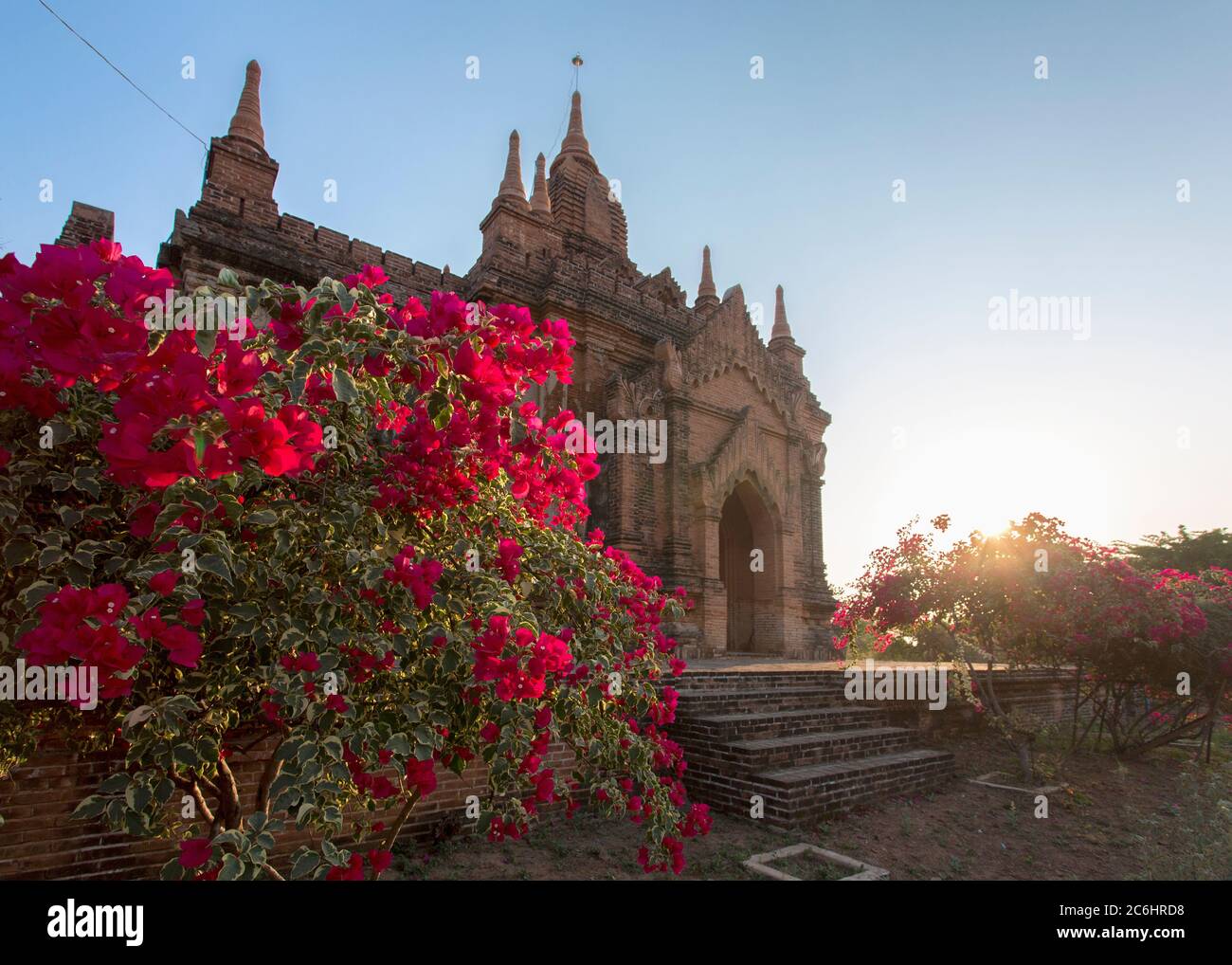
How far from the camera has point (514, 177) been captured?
13.6 meters

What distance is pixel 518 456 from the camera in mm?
3252

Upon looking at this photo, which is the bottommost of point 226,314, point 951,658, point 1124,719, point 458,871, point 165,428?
point 1124,719

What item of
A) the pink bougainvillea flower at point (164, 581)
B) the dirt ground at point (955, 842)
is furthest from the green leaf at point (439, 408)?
the dirt ground at point (955, 842)

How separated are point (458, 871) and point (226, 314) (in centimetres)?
442

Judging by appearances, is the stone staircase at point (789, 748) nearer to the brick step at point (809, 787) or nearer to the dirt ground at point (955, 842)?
the brick step at point (809, 787)

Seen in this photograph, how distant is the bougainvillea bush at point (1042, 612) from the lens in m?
8.70

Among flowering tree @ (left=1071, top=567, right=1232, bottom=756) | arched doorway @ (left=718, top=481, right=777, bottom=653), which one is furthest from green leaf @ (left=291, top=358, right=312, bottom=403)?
arched doorway @ (left=718, top=481, right=777, bottom=653)

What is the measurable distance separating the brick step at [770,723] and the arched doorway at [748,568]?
5.88 m

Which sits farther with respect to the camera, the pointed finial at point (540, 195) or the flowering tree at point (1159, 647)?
the pointed finial at point (540, 195)

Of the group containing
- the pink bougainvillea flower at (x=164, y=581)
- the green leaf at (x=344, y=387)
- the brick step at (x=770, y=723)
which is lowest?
the brick step at (x=770, y=723)

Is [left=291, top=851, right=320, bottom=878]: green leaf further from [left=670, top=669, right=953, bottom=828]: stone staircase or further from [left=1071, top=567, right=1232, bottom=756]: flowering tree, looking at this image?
[left=1071, top=567, right=1232, bottom=756]: flowering tree

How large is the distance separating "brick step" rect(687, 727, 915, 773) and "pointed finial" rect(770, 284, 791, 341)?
12951 mm
